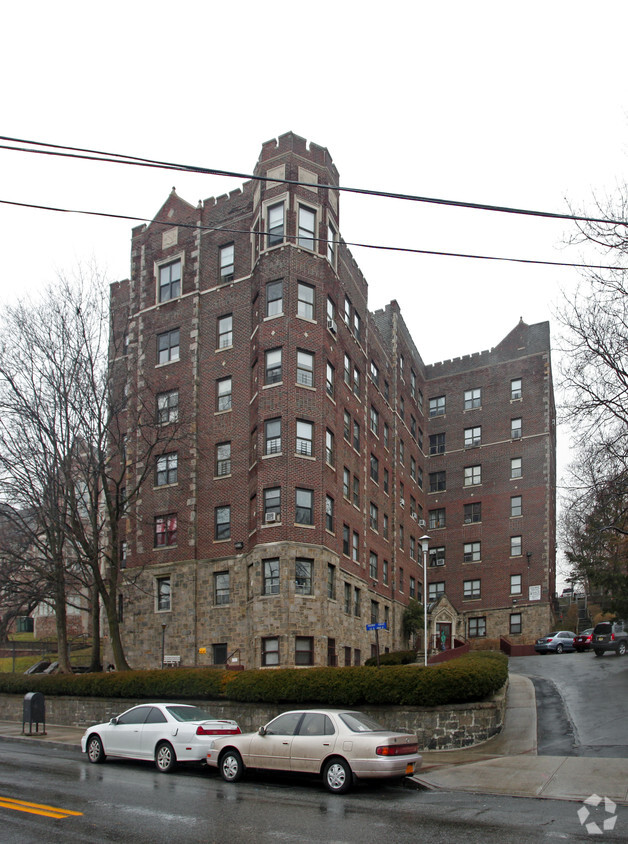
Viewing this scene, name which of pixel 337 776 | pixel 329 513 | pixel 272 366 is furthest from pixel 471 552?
pixel 337 776

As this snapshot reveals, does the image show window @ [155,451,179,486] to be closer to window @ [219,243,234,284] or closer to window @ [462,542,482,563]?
window @ [219,243,234,284]

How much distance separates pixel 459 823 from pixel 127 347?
35667 millimetres

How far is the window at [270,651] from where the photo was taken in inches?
1282

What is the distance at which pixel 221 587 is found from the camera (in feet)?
120

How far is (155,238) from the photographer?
4322 cm

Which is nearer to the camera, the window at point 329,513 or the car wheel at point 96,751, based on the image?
the car wheel at point 96,751

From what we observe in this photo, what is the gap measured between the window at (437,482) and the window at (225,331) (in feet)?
97.8

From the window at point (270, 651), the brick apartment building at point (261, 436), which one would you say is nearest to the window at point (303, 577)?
the brick apartment building at point (261, 436)

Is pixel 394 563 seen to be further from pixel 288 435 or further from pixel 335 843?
pixel 335 843

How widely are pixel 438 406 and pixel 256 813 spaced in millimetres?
55396

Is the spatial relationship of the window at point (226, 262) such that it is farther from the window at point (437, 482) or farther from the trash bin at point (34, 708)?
the window at point (437, 482)

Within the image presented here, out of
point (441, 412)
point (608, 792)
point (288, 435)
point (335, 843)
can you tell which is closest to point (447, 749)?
point (608, 792)

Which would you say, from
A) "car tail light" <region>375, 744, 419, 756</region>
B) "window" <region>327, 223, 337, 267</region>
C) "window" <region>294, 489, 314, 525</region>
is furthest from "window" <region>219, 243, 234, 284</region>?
"car tail light" <region>375, 744, 419, 756</region>

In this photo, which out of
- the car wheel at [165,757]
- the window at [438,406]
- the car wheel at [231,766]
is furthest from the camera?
the window at [438,406]
